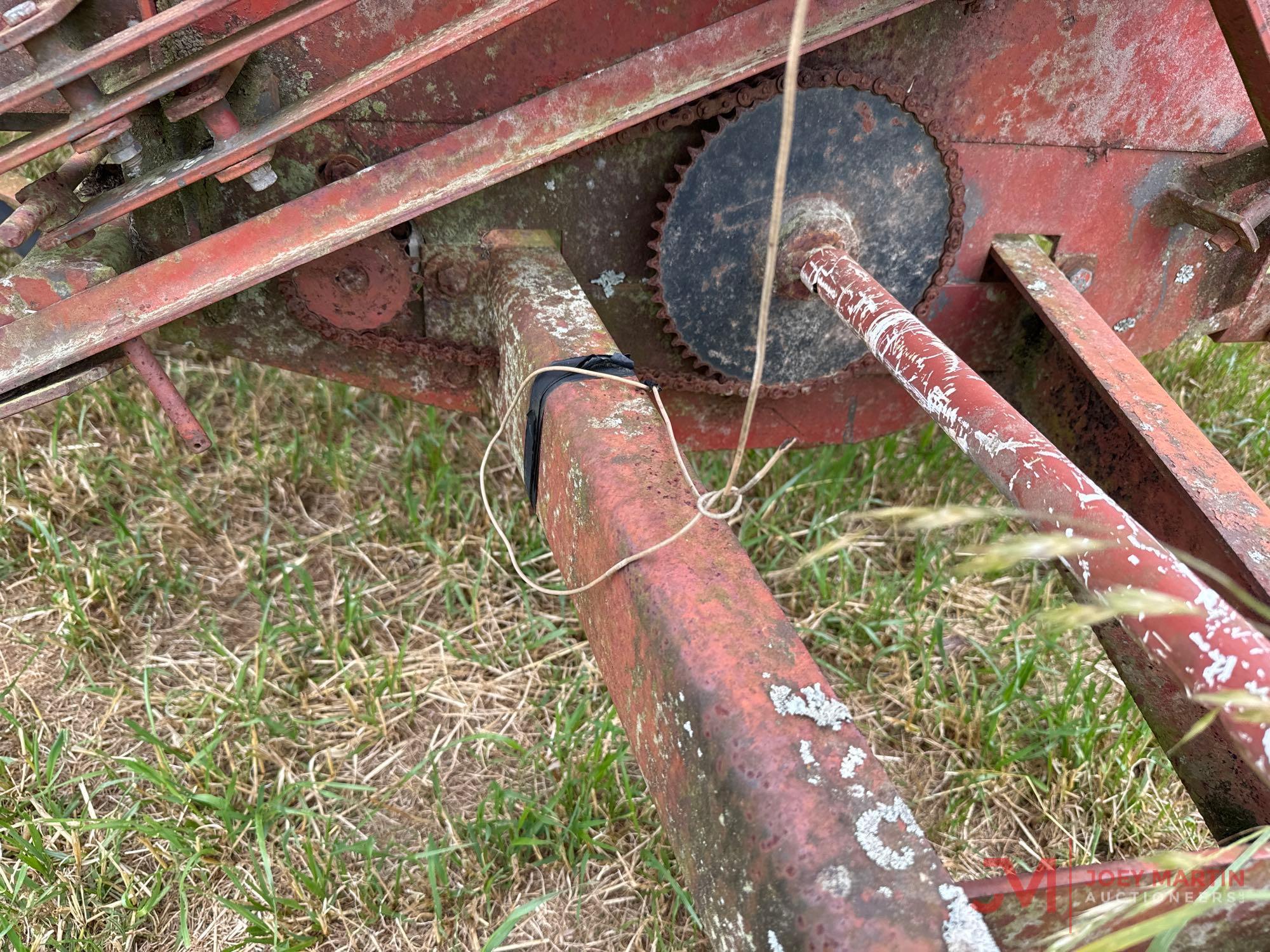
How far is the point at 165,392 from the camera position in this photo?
1.95 meters

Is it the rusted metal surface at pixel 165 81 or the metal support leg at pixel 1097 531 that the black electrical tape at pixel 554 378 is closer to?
the metal support leg at pixel 1097 531

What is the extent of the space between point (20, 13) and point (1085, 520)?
1.83 m

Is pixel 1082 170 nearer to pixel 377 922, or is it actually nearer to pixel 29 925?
pixel 377 922

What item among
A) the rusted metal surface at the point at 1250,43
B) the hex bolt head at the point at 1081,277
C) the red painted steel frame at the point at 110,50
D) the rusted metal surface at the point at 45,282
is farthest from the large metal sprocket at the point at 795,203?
the rusted metal surface at the point at 45,282

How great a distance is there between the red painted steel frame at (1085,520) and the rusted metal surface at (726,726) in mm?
381

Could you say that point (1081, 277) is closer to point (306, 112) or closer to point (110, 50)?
point (306, 112)

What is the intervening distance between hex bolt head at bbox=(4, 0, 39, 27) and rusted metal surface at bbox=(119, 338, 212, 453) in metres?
0.57

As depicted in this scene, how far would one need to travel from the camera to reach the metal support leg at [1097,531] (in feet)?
3.57

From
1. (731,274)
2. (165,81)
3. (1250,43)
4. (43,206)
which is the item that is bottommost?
(731,274)

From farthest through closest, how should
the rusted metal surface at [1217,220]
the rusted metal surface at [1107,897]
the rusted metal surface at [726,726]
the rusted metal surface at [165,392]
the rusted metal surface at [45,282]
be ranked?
1. the rusted metal surface at [1217,220]
2. the rusted metal surface at [165,392]
3. the rusted metal surface at [45,282]
4. the rusted metal surface at [1107,897]
5. the rusted metal surface at [726,726]

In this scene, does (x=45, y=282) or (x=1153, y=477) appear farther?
(x=1153, y=477)

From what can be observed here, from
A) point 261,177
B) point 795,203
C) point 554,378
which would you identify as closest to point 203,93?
point 261,177

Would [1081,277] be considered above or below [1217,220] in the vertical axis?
below

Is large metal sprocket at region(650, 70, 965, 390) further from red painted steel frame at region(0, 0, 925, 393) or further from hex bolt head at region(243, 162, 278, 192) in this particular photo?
hex bolt head at region(243, 162, 278, 192)
